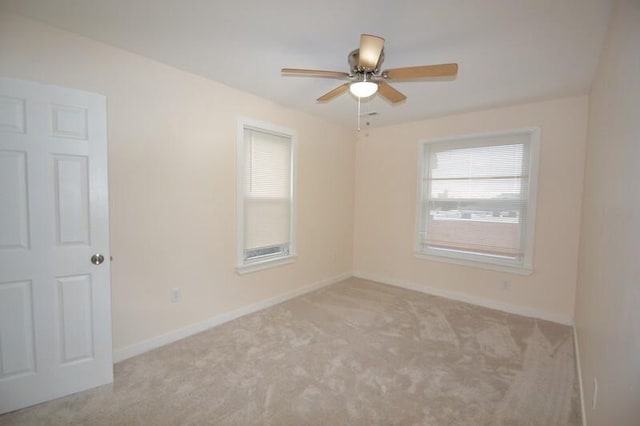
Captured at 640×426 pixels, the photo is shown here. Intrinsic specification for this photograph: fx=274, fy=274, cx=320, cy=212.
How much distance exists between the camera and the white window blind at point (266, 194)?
3.29 m

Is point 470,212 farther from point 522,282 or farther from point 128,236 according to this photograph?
point 128,236

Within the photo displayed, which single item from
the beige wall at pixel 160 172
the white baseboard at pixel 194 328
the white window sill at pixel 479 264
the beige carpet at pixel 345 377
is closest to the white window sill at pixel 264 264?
the beige wall at pixel 160 172

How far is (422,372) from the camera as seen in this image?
88.4 inches

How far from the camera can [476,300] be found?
3.71 metres

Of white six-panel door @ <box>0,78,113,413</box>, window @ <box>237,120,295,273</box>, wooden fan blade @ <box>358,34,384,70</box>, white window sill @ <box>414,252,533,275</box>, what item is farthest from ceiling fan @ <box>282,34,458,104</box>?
white window sill @ <box>414,252,533,275</box>

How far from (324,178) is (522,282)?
2962 mm

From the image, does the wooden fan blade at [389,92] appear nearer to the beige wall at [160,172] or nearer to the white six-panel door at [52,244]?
the beige wall at [160,172]

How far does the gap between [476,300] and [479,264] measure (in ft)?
1.61

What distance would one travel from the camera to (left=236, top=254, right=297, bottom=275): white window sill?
127 inches

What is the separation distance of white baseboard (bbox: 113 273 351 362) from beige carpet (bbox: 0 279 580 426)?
8cm

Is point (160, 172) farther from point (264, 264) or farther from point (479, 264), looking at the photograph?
point (479, 264)

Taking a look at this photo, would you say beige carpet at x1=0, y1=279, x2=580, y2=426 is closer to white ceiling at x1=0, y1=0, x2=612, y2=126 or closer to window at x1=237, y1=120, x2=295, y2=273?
window at x1=237, y1=120, x2=295, y2=273

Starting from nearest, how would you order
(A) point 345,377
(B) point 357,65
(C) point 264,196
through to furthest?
(B) point 357,65, (A) point 345,377, (C) point 264,196

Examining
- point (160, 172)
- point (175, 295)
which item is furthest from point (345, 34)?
point (175, 295)
